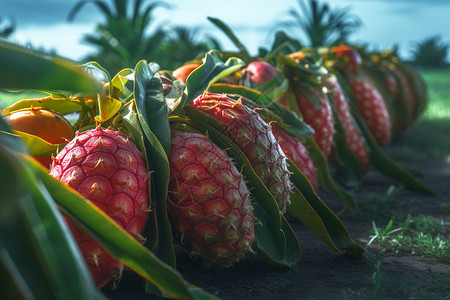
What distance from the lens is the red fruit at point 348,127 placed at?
197cm

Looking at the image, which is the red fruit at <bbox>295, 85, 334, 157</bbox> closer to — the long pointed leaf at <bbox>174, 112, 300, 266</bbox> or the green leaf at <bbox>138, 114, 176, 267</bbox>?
the long pointed leaf at <bbox>174, 112, 300, 266</bbox>

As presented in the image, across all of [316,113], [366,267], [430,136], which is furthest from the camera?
[430,136]

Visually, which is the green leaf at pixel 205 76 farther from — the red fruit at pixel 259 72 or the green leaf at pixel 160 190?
the red fruit at pixel 259 72

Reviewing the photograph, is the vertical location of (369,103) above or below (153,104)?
below

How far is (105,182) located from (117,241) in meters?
0.17

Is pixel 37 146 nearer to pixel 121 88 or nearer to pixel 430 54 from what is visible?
pixel 121 88

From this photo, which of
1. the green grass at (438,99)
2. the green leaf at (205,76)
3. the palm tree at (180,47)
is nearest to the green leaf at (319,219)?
the green leaf at (205,76)

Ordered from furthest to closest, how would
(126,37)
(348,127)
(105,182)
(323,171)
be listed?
(126,37), (348,127), (323,171), (105,182)

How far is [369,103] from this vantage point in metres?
2.50

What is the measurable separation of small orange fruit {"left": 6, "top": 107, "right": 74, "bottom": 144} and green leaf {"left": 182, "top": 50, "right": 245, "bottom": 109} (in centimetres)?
23

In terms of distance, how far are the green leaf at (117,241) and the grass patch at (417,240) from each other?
2.10ft

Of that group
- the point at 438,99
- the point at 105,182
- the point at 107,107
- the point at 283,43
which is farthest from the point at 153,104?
the point at 438,99

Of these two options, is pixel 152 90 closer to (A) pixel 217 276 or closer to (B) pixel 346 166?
(A) pixel 217 276

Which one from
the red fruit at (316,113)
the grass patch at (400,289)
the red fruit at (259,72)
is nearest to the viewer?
the grass patch at (400,289)
